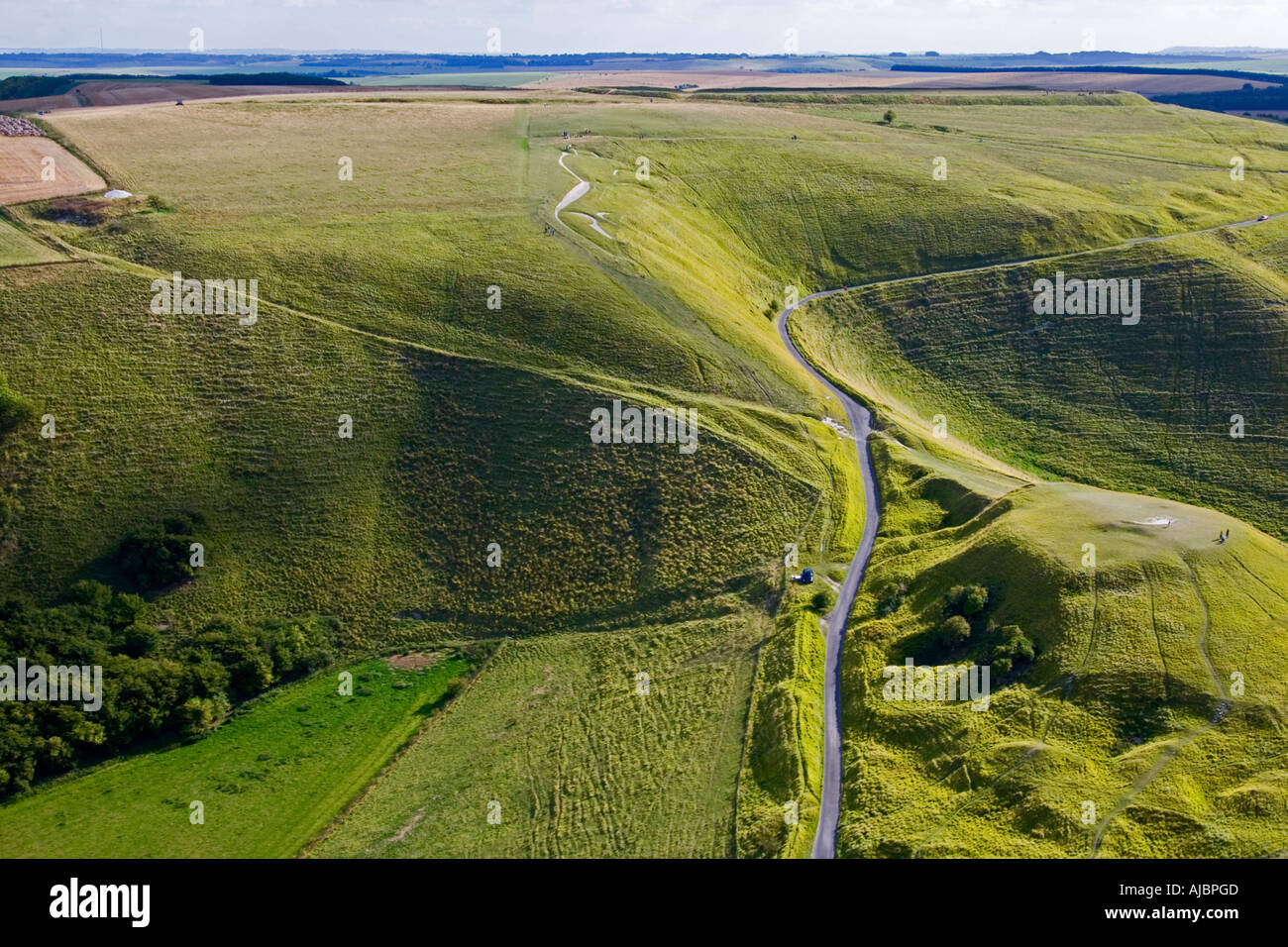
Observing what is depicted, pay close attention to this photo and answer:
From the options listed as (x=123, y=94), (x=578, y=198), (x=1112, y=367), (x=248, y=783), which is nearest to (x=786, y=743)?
(x=248, y=783)

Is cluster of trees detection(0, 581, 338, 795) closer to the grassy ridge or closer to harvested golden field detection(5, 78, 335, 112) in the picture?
the grassy ridge

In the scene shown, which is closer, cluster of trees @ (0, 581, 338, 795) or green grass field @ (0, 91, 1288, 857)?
green grass field @ (0, 91, 1288, 857)

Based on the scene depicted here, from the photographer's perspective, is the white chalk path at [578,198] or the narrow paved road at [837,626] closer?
the narrow paved road at [837,626]

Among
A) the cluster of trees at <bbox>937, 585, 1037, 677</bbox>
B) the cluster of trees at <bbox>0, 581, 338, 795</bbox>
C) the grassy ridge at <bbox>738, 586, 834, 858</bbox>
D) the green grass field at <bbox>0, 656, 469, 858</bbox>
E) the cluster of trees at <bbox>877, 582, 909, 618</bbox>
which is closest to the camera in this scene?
the grassy ridge at <bbox>738, 586, 834, 858</bbox>

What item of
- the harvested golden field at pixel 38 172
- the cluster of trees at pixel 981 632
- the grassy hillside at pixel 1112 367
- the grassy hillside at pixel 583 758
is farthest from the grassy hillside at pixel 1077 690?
the harvested golden field at pixel 38 172

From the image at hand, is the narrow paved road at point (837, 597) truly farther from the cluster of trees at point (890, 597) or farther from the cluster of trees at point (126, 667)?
the cluster of trees at point (126, 667)

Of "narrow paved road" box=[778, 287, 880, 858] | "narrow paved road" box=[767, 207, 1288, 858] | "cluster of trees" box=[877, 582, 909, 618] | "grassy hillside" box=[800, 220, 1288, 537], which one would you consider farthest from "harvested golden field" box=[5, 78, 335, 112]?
"cluster of trees" box=[877, 582, 909, 618]

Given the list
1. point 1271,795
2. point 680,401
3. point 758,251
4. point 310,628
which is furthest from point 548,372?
point 1271,795

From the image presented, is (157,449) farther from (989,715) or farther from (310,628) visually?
(989,715)
